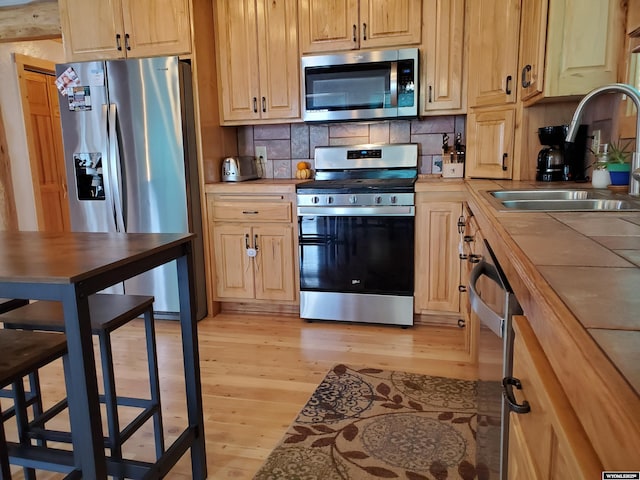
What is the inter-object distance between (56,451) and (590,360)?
5.27ft

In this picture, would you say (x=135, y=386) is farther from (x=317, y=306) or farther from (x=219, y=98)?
(x=219, y=98)

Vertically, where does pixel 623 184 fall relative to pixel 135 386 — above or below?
above

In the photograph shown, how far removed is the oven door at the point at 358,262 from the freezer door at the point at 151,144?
0.91 meters

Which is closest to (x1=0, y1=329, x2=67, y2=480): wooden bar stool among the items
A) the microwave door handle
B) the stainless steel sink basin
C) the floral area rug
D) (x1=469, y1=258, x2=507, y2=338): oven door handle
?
the floral area rug

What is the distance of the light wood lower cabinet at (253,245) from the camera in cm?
321

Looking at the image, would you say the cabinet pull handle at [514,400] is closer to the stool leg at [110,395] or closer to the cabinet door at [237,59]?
the stool leg at [110,395]

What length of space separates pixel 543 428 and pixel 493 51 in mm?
2689

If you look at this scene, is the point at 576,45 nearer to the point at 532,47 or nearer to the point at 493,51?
the point at 532,47

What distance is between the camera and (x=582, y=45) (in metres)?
1.99

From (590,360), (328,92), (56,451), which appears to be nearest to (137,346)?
(56,451)

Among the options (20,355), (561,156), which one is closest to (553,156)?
(561,156)

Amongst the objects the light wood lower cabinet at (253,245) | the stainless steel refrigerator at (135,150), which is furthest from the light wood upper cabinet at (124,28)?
the light wood lower cabinet at (253,245)

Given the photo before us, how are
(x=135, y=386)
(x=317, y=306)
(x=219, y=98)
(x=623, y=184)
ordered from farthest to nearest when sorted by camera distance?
(x=219, y=98)
(x=317, y=306)
(x=135, y=386)
(x=623, y=184)

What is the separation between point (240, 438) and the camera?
6.33ft
